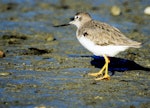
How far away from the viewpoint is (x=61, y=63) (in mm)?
9734

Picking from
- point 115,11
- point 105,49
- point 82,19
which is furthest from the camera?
point 115,11

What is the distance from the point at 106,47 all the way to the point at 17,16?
20.4ft

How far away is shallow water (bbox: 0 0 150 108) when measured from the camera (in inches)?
293

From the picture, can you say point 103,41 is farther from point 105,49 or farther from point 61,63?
point 61,63

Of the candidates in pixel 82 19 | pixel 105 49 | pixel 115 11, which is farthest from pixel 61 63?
pixel 115 11

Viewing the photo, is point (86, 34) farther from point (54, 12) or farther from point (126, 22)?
point (54, 12)

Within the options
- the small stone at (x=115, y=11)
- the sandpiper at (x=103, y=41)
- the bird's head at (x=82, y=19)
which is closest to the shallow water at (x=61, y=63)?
the small stone at (x=115, y=11)

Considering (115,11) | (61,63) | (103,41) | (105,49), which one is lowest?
(61,63)

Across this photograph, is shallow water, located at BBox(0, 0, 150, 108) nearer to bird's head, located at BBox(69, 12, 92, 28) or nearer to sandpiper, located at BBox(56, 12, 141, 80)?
sandpiper, located at BBox(56, 12, 141, 80)

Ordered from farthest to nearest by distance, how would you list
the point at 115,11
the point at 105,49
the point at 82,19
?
the point at 115,11 → the point at 82,19 → the point at 105,49

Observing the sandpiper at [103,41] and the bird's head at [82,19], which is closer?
the sandpiper at [103,41]

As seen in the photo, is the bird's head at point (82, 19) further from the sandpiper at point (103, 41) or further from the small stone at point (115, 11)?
the small stone at point (115, 11)

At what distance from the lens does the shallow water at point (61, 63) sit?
743 centimetres

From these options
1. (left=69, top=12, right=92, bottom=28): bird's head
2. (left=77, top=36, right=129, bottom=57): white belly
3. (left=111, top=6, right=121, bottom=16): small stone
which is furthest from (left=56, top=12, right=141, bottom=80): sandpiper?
(left=111, top=6, right=121, bottom=16): small stone
